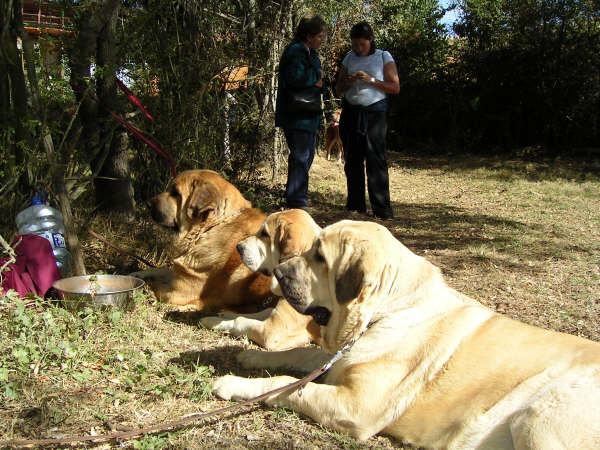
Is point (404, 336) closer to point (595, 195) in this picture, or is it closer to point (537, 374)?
point (537, 374)

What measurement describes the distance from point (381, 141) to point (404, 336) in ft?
19.5

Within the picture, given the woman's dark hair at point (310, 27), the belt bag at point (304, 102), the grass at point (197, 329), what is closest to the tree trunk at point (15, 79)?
the grass at point (197, 329)

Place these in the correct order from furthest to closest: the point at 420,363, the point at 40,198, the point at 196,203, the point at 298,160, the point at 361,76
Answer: the point at 361,76
the point at 298,160
the point at 40,198
the point at 196,203
the point at 420,363

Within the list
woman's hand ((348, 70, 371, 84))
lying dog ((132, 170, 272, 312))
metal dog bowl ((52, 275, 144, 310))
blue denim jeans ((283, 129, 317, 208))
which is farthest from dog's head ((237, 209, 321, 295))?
woman's hand ((348, 70, 371, 84))

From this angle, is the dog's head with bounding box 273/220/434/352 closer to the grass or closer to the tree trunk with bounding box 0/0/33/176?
the grass

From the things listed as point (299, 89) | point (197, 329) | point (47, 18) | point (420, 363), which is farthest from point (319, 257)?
point (299, 89)

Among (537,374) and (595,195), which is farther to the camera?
(595,195)

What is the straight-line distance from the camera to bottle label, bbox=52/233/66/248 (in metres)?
5.02

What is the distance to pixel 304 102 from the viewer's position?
285 inches

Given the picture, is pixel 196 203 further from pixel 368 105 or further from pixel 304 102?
pixel 368 105

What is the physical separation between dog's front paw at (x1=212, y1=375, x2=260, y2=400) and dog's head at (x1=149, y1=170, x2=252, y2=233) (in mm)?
1889

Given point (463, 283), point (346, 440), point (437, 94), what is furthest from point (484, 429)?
point (437, 94)

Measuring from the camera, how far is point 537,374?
264 cm

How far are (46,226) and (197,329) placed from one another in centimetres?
185
